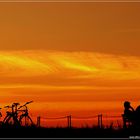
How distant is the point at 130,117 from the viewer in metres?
49.3

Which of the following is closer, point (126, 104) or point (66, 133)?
point (66, 133)

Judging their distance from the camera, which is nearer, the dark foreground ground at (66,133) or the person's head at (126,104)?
the dark foreground ground at (66,133)

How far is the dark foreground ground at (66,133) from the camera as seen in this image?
45.5m

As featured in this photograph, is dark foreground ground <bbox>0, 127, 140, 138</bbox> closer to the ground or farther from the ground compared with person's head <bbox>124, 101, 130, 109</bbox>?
closer to the ground

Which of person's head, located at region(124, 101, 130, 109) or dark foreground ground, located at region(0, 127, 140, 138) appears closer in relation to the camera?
dark foreground ground, located at region(0, 127, 140, 138)

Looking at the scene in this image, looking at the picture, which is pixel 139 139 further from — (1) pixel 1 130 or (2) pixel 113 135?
(1) pixel 1 130

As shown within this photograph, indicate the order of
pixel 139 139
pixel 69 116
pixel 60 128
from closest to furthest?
pixel 139 139 → pixel 60 128 → pixel 69 116

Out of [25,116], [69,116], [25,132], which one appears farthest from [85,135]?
[69,116]

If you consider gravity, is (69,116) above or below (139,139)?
above

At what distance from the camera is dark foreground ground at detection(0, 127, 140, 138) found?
45500 mm

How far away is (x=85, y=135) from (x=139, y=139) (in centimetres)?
496

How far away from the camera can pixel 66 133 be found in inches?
1858

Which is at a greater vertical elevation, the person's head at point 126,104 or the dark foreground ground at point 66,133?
the person's head at point 126,104

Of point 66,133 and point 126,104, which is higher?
point 126,104
